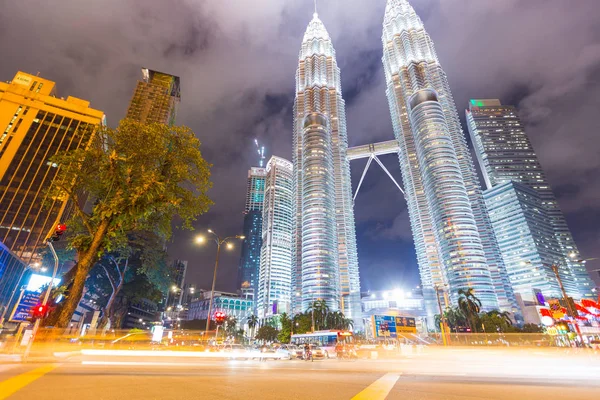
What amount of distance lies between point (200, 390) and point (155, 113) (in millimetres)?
162284

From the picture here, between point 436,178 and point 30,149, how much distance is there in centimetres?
15683

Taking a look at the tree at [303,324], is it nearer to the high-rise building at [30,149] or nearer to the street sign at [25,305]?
the street sign at [25,305]

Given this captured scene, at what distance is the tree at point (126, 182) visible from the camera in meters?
17.5

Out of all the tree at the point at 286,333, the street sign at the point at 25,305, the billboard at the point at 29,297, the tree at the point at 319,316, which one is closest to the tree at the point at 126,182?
the billboard at the point at 29,297

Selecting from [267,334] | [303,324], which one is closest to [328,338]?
[303,324]

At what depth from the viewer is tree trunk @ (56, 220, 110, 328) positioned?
16484 mm

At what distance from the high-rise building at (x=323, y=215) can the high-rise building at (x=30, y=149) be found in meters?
103

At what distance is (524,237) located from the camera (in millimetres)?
178375

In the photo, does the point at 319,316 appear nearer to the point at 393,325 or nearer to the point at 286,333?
the point at 286,333

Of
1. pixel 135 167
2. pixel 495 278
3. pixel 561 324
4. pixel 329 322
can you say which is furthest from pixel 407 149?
pixel 135 167

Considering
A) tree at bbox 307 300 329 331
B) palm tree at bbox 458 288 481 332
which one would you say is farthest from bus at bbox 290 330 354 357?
palm tree at bbox 458 288 481 332

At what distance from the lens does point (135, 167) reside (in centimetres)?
1920

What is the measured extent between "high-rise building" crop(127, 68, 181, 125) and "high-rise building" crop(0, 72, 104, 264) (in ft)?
120

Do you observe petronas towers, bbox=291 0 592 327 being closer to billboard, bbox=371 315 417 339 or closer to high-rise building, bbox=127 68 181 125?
billboard, bbox=371 315 417 339
